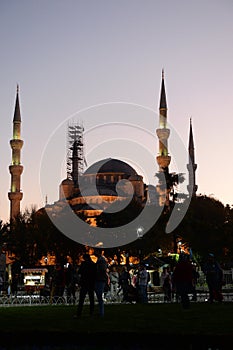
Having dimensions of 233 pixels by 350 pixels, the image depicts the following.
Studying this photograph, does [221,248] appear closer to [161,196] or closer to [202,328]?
[161,196]

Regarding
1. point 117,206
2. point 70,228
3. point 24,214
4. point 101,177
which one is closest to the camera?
point 70,228

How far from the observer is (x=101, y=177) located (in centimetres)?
8600

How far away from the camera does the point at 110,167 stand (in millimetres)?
88625

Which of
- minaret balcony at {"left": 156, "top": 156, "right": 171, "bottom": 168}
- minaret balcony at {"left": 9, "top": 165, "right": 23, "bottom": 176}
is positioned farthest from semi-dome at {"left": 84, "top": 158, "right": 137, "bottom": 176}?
minaret balcony at {"left": 156, "top": 156, "right": 171, "bottom": 168}

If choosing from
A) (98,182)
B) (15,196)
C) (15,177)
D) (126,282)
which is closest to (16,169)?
(15,177)

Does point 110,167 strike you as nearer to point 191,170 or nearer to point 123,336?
point 191,170

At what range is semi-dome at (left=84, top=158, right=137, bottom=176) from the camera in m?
87.4

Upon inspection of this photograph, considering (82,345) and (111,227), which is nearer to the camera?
(82,345)

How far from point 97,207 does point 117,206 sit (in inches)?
507

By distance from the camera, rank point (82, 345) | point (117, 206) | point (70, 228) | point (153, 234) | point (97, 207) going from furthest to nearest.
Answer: point (97, 207)
point (117, 206)
point (70, 228)
point (153, 234)
point (82, 345)

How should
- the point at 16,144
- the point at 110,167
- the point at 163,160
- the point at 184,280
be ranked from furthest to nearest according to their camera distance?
the point at 110,167 → the point at 16,144 → the point at 163,160 → the point at 184,280

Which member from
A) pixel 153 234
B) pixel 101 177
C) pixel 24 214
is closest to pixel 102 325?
pixel 153 234

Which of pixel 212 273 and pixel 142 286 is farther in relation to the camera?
pixel 142 286

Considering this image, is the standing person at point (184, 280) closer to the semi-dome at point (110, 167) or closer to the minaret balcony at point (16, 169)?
the minaret balcony at point (16, 169)
